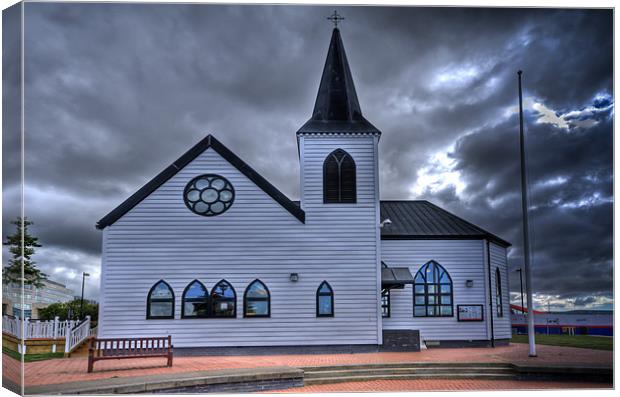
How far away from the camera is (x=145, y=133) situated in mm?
17641

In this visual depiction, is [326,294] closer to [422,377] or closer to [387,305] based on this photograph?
[387,305]

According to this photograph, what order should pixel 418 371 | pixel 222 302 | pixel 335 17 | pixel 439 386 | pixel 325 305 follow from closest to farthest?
pixel 439 386, pixel 418 371, pixel 335 17, pixel 222 302, pixel 325 305

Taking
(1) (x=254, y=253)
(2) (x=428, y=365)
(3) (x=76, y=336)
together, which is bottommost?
(2) (x=428, y=365)

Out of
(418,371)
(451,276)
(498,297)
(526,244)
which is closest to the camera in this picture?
(418,371)

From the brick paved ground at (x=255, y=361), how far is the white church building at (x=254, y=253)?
1049 millimetres

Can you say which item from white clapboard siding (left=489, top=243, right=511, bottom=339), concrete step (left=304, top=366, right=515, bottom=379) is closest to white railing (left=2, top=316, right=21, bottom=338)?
concrete step (left=304, top=366, right=515, bottom=379)

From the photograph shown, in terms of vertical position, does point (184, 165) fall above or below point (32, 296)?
above

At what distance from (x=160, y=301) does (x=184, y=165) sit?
162 inches

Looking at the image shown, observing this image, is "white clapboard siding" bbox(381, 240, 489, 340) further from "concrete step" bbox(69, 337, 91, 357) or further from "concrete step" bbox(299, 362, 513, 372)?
"concrete step" bbox(69, 337, 91, 357)

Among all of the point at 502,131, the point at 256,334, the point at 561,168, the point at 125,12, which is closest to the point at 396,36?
the point at 502,131

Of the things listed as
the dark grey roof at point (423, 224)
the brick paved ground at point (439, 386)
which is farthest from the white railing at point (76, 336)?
the dark grey roof at point (423, 224)

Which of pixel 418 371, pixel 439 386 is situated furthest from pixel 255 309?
pixel 439 386

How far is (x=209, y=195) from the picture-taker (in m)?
18.3

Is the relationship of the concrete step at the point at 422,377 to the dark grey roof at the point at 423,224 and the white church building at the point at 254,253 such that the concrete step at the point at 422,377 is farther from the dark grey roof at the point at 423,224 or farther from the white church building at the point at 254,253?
the dark grey roof at the point at 423,224
